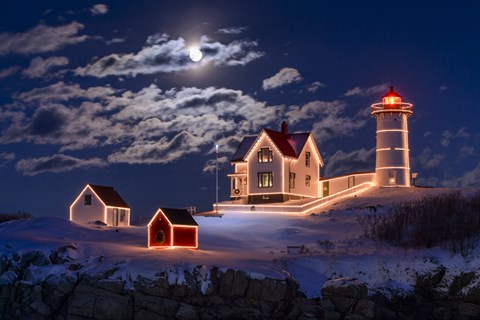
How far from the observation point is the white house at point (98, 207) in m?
69.4

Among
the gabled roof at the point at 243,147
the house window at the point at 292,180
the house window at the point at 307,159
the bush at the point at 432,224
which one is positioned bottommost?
the bush at the point at 432,224

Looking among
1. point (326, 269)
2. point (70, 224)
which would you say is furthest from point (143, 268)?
point (70, 224)

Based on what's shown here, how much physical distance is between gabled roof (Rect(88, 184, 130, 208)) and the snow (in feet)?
28.3

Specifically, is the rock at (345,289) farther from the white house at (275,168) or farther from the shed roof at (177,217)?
the white house at (275,168)

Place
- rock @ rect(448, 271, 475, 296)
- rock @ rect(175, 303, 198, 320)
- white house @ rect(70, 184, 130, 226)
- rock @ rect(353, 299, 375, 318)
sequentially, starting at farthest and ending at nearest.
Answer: white house @ rect(70, 184, 130, 226) → rock @ rect(448, 271, 475, 296) → rock @ rect(353, 299, 375, 318) → rock @ rect(175, 303, 198, 320)

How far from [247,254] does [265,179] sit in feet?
92.9

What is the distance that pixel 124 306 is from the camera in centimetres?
4103

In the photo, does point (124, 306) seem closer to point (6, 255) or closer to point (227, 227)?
point (6, 255)

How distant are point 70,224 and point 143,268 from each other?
15.4 meters

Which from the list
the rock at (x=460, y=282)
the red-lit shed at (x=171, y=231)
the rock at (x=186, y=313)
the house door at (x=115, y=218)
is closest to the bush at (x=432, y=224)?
the rock at (x=460, y=282)

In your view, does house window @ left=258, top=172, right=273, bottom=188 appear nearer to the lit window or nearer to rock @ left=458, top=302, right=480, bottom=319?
the lit window

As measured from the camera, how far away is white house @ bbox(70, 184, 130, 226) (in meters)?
69.4

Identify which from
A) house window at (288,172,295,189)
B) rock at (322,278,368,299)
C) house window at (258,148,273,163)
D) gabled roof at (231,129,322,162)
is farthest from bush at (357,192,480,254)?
gabled roof at (231,129,322,162)

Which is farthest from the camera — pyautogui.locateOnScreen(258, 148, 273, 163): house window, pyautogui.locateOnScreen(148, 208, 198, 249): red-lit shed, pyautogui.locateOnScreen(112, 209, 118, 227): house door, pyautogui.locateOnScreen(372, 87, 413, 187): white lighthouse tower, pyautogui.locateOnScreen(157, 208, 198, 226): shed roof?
pyautogui.locateOnScreen(372, 87, 413, 187): white lighthouse tower
